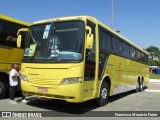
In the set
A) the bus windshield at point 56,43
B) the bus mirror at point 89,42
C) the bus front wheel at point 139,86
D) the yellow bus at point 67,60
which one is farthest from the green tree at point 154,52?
the bus mirror at point 89,42

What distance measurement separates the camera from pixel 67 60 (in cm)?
987

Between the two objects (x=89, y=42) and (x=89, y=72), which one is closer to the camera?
(x=89, y=42)

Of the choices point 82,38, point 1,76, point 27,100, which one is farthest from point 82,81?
point 1,76

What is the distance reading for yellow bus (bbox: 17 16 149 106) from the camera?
9781 millimetres

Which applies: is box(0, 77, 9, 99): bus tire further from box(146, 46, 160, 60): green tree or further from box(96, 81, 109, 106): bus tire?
box(146, 46, 160, 60): green tree

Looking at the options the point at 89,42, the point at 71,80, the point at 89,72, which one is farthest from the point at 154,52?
the point at 71,80

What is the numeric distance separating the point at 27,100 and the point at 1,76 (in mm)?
1499

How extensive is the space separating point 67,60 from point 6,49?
13.6 ft

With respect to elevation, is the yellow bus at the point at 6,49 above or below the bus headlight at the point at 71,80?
above

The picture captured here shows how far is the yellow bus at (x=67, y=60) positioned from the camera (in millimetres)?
9781

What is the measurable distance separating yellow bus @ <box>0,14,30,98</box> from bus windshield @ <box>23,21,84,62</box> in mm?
2239

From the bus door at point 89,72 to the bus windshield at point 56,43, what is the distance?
1.53ft

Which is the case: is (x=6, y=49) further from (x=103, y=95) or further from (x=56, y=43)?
(x=103, y=95)

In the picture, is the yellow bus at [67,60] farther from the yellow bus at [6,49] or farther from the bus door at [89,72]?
the yellow bus at [6,49]
